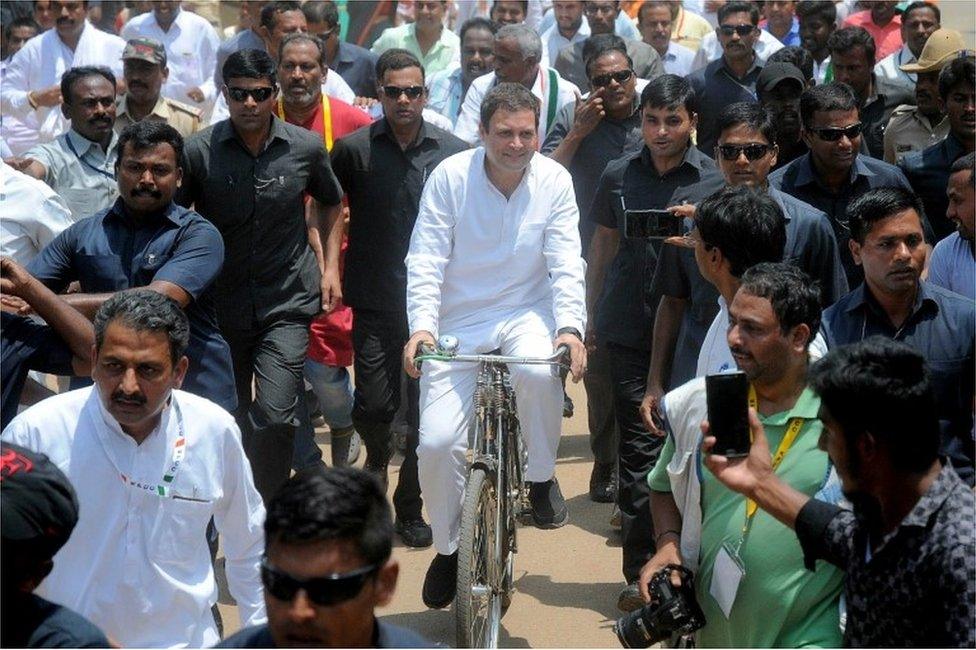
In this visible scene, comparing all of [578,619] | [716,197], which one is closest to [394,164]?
[578,619]

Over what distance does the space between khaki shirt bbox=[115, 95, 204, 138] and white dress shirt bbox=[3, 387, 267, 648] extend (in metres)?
5.30

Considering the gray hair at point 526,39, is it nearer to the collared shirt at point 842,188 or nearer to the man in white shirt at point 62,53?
the collared shirt at point 842,188

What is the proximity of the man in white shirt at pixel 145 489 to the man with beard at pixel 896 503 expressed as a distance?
188 centimetres

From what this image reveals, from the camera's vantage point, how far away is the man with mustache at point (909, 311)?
17.1ft

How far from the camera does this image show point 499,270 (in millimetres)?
6867

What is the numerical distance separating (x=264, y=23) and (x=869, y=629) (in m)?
8.07

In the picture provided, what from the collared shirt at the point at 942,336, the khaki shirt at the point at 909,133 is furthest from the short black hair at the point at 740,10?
the collared shirt at the point at 942,336

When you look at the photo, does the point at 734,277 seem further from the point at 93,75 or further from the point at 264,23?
the point at 264,23

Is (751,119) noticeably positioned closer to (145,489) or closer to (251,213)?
(251,213)

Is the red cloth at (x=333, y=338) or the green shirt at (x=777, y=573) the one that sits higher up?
the green shirt at (x=777, y=573)

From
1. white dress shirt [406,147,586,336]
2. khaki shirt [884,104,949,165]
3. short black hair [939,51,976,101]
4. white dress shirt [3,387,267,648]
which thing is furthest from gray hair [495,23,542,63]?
white dress shirt [3,387,267,648]

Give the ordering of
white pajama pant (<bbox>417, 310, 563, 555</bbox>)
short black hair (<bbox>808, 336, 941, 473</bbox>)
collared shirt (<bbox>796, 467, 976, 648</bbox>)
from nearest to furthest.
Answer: collared shirt (<bbox>796, 467, 976, 648</bbox>) < short black hair (<bbox>808, 336, 941, 473</bbox>) < white pajama pant (<bbox>417, 310, 563, 555</bbox>)

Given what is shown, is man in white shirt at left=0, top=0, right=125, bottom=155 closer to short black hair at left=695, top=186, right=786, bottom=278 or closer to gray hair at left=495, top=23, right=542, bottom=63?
gray hair at left=495, top=23, right=542, bottom=63

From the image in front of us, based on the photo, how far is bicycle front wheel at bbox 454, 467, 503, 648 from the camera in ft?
19.8
